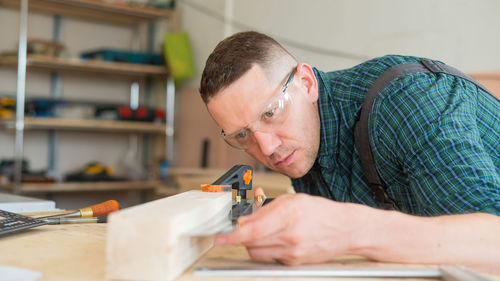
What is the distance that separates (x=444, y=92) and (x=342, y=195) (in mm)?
431

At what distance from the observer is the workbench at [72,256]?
66 centimetres

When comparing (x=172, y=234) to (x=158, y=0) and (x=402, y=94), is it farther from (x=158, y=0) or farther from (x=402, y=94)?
(x=158, y=0)

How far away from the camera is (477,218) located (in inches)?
30.9

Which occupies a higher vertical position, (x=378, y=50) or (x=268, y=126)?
(x=378, y=50)

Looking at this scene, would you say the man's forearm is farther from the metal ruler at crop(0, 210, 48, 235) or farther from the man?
the metal ruler at crop(0, 210, 48, 235)

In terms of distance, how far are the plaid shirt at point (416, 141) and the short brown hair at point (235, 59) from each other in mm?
185

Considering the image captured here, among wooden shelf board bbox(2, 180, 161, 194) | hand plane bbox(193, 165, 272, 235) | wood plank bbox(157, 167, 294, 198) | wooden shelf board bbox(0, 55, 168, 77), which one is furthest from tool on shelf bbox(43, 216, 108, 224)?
wooden shelf board bbox(0, 55, 168, 77)

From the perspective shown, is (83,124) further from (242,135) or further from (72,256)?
(72,256)

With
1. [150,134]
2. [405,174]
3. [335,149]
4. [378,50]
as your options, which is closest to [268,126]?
[335,149]

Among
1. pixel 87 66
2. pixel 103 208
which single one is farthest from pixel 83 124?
pixel 103 208

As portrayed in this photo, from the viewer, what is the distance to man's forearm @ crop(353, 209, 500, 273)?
28.7 inches

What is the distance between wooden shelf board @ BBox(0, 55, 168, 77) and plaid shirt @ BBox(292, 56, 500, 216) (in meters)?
3.06

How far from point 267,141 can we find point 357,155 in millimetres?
230

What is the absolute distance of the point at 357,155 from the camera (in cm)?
123
